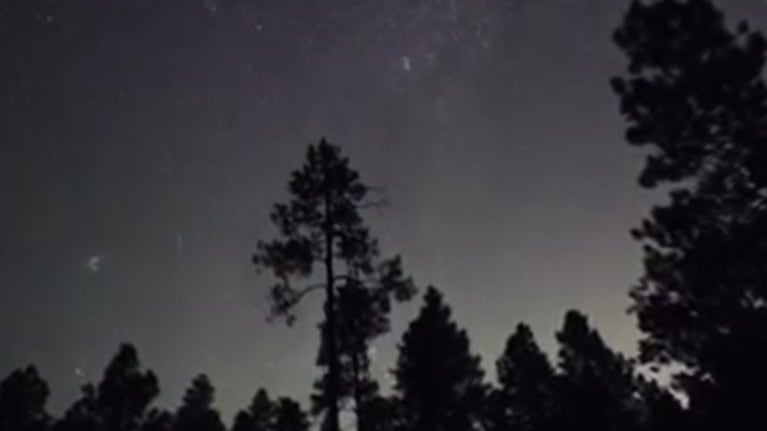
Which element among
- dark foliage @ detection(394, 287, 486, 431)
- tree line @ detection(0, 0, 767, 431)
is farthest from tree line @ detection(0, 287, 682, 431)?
tree line @ detection(0, 0, 767, 431)

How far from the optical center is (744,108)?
17.8 metres

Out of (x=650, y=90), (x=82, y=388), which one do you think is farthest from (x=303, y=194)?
(x=82, y=388)

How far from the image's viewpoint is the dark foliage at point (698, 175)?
17141 mm

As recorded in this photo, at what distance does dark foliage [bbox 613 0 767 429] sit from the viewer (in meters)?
17.1

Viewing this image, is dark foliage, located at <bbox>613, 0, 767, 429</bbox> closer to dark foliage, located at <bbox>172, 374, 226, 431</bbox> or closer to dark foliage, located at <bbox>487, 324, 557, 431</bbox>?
dark foliage, located at <bbox>487, 324, 557, 431</bbox>

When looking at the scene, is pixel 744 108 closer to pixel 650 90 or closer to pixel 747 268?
pixel 650 90

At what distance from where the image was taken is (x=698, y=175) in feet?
60.2

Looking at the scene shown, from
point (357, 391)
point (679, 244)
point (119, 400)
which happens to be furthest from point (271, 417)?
point (679, 244)

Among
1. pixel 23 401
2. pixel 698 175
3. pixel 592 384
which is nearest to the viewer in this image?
pixel 698 175

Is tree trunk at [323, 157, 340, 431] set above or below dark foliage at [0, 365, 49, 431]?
below

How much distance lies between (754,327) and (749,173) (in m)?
3.81

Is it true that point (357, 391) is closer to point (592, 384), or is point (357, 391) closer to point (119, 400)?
point (592, 384)

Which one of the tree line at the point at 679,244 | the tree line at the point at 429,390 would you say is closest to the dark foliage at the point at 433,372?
the tree line at the point at 429,390

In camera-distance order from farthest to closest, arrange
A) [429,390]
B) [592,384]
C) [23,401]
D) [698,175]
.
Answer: [23,401], [429,390], [592,384], [698,175]
